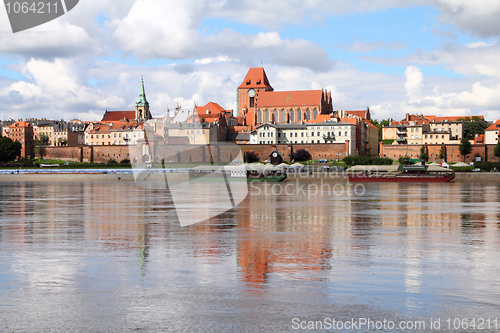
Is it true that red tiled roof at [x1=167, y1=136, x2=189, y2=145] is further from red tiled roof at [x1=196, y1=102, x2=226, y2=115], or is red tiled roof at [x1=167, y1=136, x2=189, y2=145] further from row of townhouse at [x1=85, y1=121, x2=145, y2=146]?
red tiled roof at [x1=196, y1=102, x2=226, y2=115]

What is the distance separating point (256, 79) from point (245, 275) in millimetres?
133343

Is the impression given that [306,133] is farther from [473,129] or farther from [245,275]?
[245,275]

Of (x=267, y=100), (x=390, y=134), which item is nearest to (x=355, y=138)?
(x=390, y=134)

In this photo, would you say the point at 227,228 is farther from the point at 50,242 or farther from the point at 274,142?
the point at 274,142

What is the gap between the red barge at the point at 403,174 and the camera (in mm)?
68500

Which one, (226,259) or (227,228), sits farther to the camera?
(227,228)

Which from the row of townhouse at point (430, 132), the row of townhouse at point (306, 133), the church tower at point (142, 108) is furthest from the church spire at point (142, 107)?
the row of townhouse at point (430, 132)

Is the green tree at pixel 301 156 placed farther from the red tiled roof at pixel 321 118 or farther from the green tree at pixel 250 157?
the red tiled roof at pixel 321 118

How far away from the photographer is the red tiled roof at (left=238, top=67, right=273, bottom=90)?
141 metres

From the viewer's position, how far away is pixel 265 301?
877 cm

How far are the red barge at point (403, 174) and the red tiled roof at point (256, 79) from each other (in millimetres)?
62753

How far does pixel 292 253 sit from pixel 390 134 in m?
116

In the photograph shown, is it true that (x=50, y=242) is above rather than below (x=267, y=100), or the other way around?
below

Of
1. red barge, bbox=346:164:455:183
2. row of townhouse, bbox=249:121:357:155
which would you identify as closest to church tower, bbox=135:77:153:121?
row of townhouse, bbox=249:121:357:155
